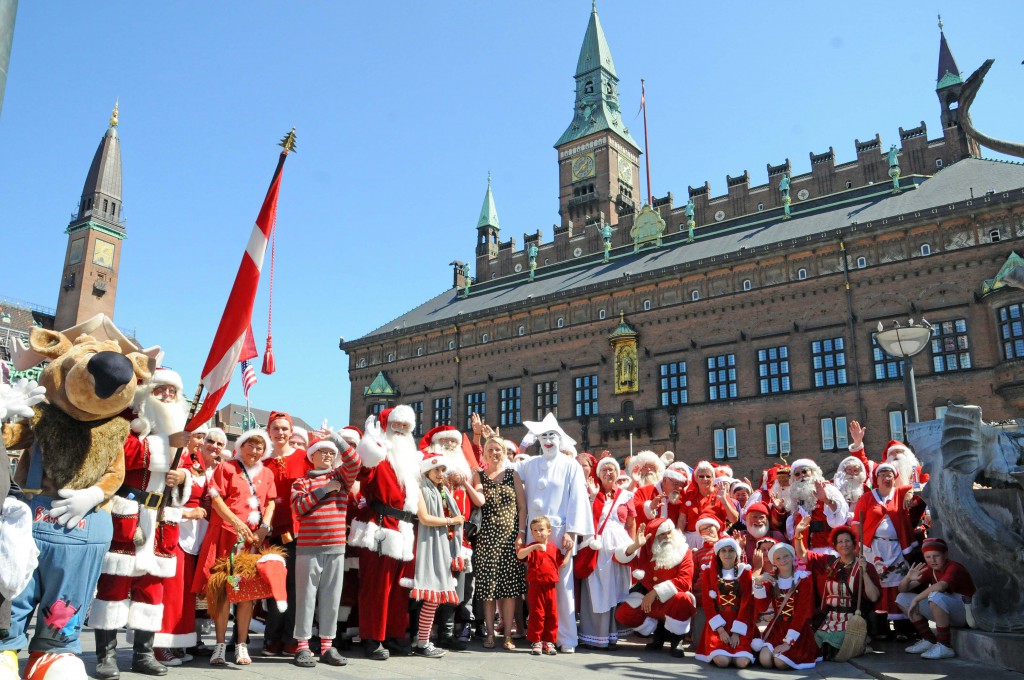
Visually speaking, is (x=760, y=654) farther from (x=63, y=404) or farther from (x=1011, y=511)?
(x=63, y=404)

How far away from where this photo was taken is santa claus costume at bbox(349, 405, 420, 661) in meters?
6.67

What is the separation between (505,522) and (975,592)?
4264 mm

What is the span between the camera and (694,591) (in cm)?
809

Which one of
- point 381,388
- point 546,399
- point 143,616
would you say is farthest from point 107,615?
point 381,388

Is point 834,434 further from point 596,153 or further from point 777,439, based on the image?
point 596,153

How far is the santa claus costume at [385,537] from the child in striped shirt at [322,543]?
27 centimetres

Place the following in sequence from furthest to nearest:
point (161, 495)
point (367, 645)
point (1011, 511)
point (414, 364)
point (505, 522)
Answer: point (414, 364) → point (505, 522) → point (367, 645) → point (1011, 511) → point (161, 495)

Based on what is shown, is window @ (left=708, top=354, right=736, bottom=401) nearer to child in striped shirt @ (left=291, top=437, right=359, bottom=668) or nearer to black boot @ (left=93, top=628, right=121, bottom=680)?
child in striped shirt @ (left=291, top=437, right=359, bottom=668)

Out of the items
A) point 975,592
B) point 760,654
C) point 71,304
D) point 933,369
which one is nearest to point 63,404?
point 760,654

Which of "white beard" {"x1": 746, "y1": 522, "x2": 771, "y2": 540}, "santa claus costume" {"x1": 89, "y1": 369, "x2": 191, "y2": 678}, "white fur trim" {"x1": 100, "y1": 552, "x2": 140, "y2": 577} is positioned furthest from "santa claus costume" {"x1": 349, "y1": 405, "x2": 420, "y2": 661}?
"white beard" {"x1": 746, "y1": 522, "x2": 771, "y2": 540}

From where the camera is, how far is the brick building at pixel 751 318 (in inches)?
1062

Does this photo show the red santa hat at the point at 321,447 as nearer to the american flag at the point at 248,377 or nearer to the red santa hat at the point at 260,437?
the red santa hat at the point at 260,437

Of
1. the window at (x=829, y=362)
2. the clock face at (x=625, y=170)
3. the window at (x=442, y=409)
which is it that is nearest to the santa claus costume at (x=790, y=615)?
the window at (x=829, y=362)

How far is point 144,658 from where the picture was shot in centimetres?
541
